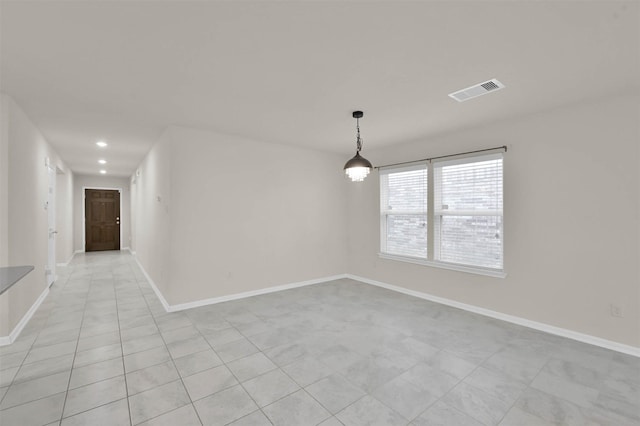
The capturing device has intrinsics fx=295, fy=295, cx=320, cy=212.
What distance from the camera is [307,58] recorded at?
7.62 feet

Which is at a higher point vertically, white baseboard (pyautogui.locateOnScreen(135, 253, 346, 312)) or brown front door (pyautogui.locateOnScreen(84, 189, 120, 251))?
brown front door (pyautogui.locateOnScreen(84, 189, 120, 251))

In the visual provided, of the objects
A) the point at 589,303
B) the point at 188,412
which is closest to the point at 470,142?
the point at 589,303

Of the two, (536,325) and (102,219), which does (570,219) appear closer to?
(536,325)

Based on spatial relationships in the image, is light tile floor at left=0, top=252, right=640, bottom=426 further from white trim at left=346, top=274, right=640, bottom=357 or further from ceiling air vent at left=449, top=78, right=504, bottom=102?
ceiling air vent at left=449, top=78, right=504, bottom=102

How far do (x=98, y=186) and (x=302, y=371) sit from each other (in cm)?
1051

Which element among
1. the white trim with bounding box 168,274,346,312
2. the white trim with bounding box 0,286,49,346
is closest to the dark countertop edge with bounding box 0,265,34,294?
the white trim with bounding box 0,286,49,346

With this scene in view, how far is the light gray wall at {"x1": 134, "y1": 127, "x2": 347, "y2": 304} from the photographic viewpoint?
4172mm

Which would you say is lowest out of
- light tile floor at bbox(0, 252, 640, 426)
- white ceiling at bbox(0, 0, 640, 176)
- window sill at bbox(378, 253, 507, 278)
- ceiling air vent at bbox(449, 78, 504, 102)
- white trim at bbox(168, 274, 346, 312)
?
light tile floor at bbox(0, 252, 640, 426)

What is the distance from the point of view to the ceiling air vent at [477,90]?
9.09ft

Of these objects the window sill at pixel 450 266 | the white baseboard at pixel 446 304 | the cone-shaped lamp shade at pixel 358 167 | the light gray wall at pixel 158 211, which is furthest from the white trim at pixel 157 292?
the window sill at pixel 450 266

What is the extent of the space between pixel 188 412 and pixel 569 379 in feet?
9.83

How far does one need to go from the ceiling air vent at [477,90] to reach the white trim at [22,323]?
203 inches

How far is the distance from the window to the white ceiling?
31.9 inches

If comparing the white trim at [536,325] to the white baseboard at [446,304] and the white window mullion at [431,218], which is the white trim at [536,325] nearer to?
the white baseboard at [446,304]
